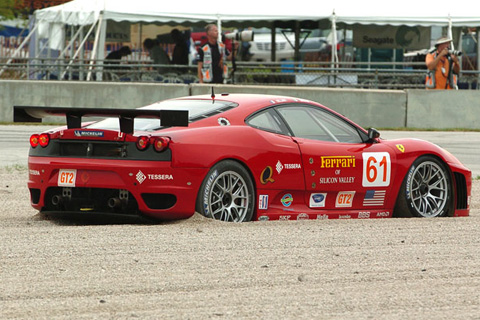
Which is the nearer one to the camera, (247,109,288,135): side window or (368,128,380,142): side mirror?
(247,109,288,135): side window

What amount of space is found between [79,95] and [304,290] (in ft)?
50.1

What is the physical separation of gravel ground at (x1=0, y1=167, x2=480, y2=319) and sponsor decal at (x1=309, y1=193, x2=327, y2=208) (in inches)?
15.9

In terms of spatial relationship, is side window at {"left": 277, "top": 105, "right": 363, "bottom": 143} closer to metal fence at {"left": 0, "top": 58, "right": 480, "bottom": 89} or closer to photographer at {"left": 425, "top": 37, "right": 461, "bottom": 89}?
photographer at {"left": 425, "top": 37, "right": 461, "bottom": 89}

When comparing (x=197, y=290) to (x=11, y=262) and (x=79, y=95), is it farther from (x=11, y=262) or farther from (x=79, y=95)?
(x=79, y=95)

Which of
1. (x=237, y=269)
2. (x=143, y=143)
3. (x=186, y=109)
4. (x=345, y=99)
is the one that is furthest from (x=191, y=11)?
(x=237, y=269)

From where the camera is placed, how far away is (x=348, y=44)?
1293 inches

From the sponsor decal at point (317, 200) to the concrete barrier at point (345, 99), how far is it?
1160 cm

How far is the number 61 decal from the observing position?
841 centimetres

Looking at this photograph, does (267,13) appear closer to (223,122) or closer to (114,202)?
(223,122)

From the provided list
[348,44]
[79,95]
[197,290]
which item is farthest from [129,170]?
[348,44]

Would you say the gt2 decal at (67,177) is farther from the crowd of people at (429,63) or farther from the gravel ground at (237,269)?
the crowd of people at (429,63)

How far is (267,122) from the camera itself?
8.04 metres

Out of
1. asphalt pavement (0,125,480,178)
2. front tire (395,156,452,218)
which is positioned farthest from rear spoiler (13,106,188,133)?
asphalt pavement (0,125,480,178)

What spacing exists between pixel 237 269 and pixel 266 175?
2103 mm
